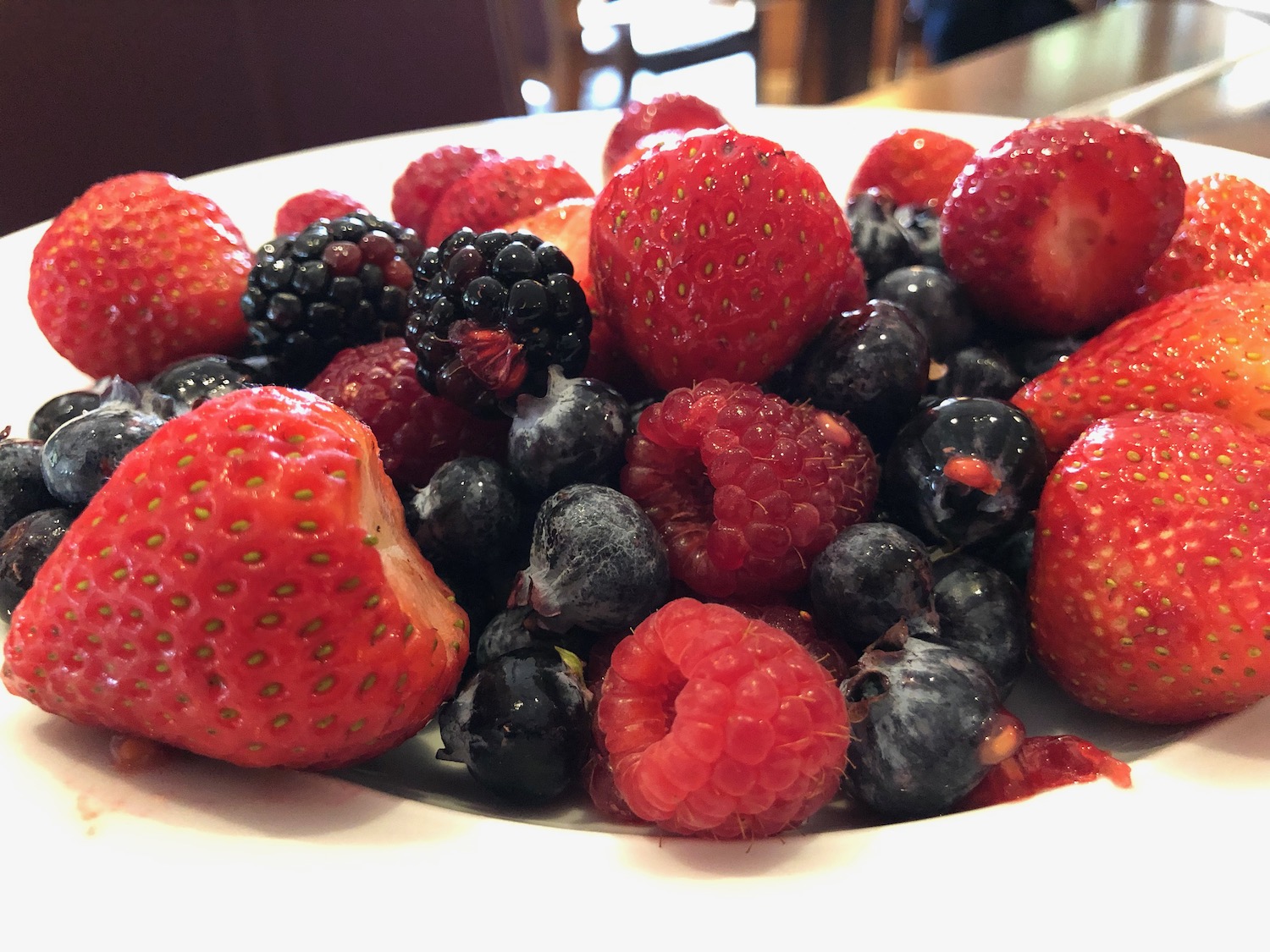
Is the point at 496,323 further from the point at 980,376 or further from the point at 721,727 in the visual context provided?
the point at 980,376

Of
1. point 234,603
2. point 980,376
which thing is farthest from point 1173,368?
point 234,603

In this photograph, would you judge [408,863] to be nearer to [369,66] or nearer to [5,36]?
[5,36]

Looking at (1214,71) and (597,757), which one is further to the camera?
(1214,71)

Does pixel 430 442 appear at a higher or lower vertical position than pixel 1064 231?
lower

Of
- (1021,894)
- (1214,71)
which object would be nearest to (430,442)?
(1021,894)

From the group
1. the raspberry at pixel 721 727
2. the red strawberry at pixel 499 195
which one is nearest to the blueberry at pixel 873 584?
the raspberry at pixel 721 727

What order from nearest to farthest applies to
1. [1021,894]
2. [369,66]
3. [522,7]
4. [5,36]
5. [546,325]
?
Result: [1021,894] → [546,325] → [5,36] → [369,66] → [522,7]

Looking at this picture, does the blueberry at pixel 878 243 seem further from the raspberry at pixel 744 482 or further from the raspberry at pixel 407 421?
the raspberry at pixel 407 421
